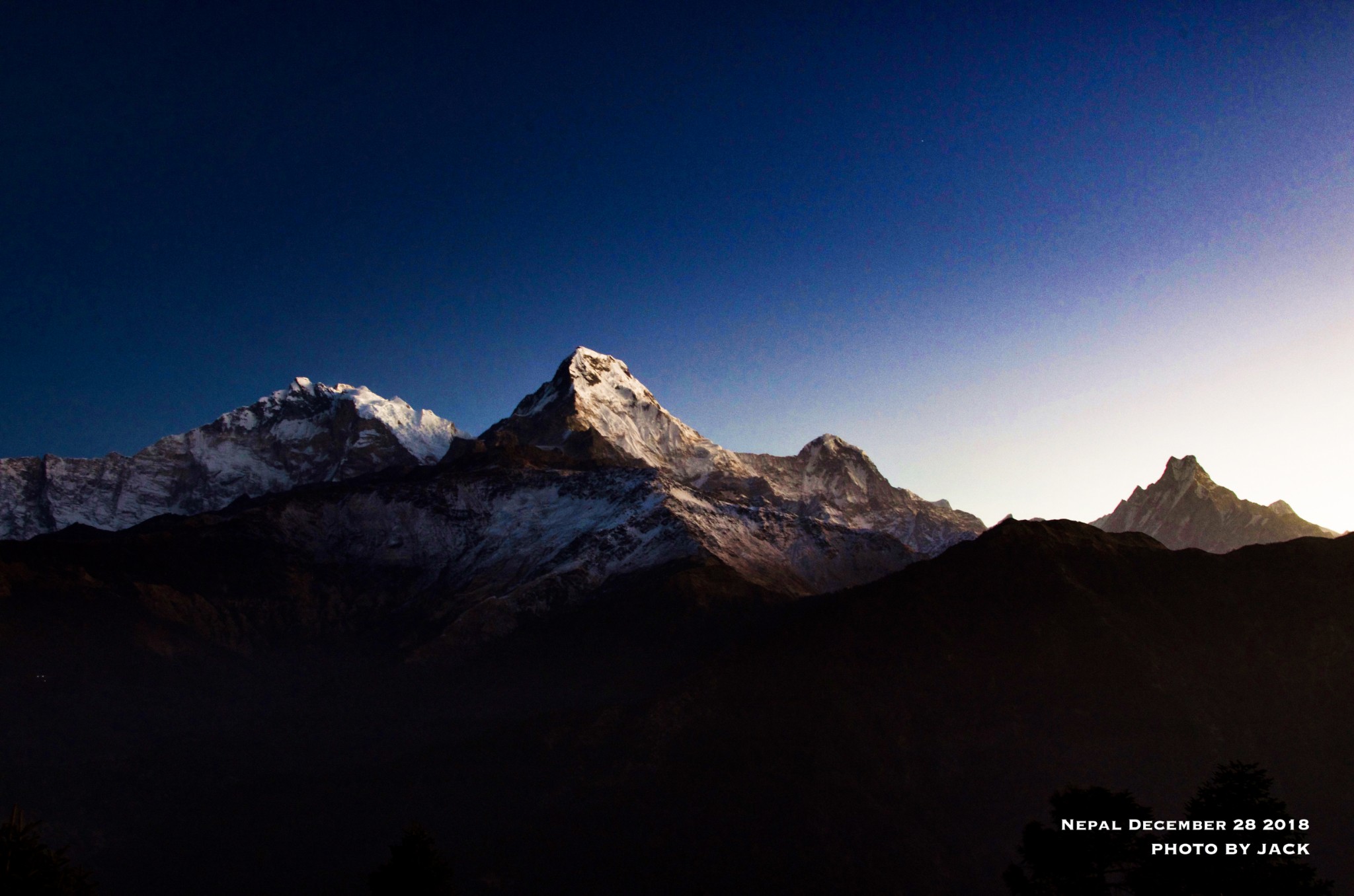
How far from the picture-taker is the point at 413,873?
80.3 m

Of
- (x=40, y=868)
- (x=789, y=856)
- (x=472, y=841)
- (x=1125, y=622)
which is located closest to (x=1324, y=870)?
(x=1125, y=622)

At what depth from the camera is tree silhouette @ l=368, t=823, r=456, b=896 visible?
7962 cm

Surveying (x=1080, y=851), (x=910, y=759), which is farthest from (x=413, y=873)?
(x=910, y=759)

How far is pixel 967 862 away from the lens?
15312 cm

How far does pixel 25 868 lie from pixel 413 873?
2885 centimetres

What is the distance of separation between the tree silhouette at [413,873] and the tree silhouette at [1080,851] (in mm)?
46497

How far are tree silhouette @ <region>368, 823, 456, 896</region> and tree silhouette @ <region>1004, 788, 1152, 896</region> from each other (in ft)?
153

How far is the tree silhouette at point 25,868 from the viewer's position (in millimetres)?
59812

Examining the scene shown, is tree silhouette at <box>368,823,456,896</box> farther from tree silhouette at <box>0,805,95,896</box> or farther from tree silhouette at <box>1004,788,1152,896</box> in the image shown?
tree silhouette at <box>1004,788,1152,896</box>

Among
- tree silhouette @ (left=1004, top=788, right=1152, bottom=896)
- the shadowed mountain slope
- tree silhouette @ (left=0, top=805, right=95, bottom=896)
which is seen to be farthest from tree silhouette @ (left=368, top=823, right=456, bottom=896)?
the shadowed mountain slope

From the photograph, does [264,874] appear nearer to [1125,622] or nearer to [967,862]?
[967,862]

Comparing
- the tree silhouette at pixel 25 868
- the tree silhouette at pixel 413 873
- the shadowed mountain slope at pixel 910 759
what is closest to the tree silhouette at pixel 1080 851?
the tree silhouette at pixel 413 873

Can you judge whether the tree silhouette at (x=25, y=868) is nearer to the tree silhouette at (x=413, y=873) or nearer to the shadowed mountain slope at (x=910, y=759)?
the tree silhouette at (x=413, y=873)

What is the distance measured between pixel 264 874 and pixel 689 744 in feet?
283
